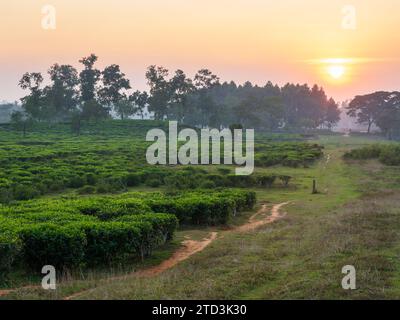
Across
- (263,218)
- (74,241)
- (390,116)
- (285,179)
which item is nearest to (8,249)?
(74,241)

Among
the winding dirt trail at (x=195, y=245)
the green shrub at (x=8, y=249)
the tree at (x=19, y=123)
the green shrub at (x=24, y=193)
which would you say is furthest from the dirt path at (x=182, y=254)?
the tree at (x=19, y=123)

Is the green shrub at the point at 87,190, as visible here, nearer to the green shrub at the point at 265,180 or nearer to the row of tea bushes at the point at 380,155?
the green shrub at the point at 265,180

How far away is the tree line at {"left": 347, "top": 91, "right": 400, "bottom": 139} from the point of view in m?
105

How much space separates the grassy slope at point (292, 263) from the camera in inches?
419

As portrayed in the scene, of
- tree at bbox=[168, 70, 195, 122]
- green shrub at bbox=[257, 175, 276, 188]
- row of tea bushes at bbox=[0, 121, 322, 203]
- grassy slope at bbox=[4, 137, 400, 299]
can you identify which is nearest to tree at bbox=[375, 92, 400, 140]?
tree at bbox=[168, 70, 195, 122]

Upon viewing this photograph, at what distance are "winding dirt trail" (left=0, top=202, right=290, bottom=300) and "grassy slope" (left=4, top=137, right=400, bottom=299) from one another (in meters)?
0.42

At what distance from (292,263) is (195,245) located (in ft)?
15.3

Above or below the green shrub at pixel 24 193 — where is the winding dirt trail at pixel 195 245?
below

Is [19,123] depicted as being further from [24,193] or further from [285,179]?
[285,179]

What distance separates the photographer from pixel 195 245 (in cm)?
1714

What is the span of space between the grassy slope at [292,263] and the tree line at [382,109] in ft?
287

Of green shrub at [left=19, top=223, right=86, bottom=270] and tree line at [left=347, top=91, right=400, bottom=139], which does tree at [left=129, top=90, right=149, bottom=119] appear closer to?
Result: tree line at [left=347, top=91, right=400, bottom=139]
